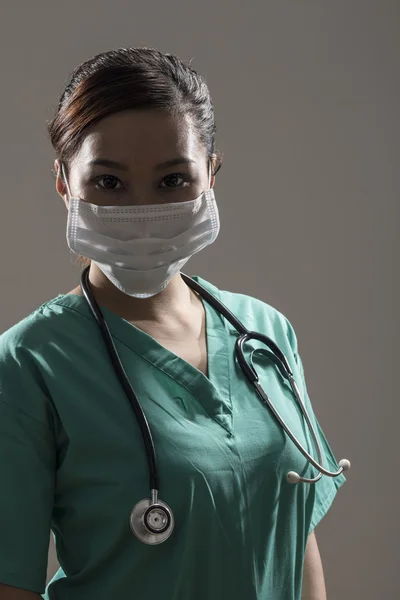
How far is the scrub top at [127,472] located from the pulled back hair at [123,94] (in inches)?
9.7

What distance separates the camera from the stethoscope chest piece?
1.09 meters

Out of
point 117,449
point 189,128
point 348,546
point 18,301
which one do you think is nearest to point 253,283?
point 18,301

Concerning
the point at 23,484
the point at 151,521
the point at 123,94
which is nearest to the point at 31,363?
the point at 23,484

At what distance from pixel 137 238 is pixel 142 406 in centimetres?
24

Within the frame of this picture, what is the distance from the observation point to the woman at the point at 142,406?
3.69 feet

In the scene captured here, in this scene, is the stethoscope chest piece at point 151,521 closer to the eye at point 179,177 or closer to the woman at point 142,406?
the woman at point 142,406

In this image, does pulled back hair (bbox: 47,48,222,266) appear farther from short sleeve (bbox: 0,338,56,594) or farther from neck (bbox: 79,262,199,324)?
short sleeve (bbox: 0,338,56,594)

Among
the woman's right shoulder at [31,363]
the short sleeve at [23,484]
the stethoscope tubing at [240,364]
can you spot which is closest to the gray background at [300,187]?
the stethoscope tubing at [240,364]

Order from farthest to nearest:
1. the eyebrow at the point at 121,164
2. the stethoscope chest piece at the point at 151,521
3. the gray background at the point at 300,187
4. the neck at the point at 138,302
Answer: the gray background at the point at 300,187 < the neck at the point at 138,302 < the eyebrow at the point at 121,164 < the stethoscope chest piece at the point at 151,521

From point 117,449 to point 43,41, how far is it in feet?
4.40

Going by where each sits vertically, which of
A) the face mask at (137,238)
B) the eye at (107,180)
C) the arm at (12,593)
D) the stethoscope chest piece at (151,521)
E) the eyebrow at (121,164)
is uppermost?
the eyebrow at (121,164)

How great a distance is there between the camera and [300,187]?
2314mm

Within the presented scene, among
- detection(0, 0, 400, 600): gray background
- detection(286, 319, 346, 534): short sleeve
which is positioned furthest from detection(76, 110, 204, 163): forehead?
detection(0, 0, 400, 600): gray background

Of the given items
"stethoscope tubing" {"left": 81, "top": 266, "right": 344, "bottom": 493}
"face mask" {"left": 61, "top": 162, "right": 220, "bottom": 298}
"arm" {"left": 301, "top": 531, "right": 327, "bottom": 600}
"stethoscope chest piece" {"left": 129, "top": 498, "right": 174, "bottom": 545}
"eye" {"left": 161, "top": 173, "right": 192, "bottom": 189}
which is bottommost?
"arm" {"left": 301, "top": 531, "right": 327, "bottom": 600}
